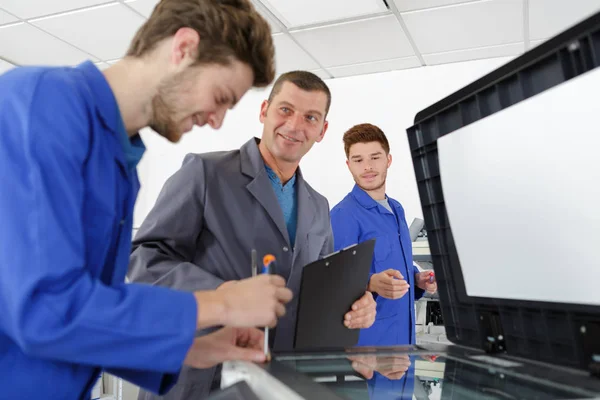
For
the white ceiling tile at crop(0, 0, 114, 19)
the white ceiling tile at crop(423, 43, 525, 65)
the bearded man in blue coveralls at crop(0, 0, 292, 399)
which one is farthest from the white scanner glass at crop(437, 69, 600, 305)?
the white ceiling tile at crop(423, 43, 525, 65)

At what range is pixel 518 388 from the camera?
0.71 m

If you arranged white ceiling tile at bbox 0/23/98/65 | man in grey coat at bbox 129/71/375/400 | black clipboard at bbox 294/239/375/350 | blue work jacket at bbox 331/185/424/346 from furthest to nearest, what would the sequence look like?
white ceiling tile at bbox 0/23/98/65, blue work jacket at bbox 331/185/424/346, man in grey coat at bbox 129/71/375/400, black clipboard at bbox 294/239/375/350

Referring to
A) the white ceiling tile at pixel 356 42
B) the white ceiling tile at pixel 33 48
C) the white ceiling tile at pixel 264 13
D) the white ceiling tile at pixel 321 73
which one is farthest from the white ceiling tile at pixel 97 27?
the white ceiling tile at pixel 321 73

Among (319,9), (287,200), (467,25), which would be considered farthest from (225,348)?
(467,25)

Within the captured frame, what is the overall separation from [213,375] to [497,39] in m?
3.60

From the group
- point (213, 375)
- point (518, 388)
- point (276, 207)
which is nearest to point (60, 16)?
point (276, 207)

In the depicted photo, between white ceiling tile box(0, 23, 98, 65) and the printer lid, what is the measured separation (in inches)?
150

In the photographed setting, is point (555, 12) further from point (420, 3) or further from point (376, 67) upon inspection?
point (376, 67)

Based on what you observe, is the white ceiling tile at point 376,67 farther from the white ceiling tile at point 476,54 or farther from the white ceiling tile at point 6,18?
the white ceiling tile at point 6,18

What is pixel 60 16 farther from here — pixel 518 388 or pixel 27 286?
pixel 518 388

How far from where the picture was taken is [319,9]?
3.42 metres

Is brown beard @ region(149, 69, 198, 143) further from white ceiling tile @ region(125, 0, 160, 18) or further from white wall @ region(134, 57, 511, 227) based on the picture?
white wall @ region(134, 57, 511, 227)

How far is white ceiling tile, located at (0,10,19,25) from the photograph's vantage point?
11.6 feet

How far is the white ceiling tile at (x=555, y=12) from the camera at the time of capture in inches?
133
